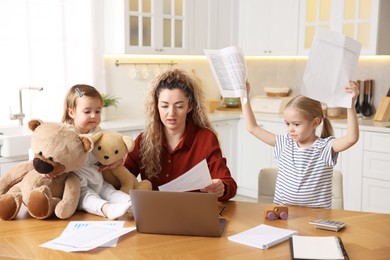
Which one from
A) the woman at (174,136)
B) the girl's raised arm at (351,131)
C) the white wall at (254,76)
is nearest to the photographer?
the girl's raised arm at (351,131)

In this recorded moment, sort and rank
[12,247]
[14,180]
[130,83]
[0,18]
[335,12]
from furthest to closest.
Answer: [130,83]
[335,12]
[0,18]
[14,180]
[12,247]

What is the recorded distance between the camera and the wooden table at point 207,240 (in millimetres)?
1553

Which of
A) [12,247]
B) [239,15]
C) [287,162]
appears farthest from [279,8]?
[12,247]

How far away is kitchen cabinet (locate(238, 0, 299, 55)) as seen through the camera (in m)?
4.66

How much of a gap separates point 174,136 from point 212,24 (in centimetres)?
271

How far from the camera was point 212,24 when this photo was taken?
4.85 metres

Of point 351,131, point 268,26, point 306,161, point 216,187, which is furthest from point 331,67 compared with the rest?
point 268,26

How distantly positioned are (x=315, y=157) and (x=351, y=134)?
22cm

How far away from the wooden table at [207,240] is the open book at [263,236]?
0.07ft

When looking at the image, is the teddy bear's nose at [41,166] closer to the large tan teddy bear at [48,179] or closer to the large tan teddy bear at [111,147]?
the large tan teddy bear at [48,179]

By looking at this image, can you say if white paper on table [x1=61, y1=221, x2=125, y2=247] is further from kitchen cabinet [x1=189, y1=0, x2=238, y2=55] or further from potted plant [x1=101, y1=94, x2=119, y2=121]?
kitchen cabinet [x1=189, y1=0, x2=238, y2=55]

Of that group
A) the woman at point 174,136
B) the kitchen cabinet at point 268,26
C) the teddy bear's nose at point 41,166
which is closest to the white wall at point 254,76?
the kitchen cabinet at point 268,26

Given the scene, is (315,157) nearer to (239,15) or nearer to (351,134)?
(351,134)

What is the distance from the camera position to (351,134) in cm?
212
